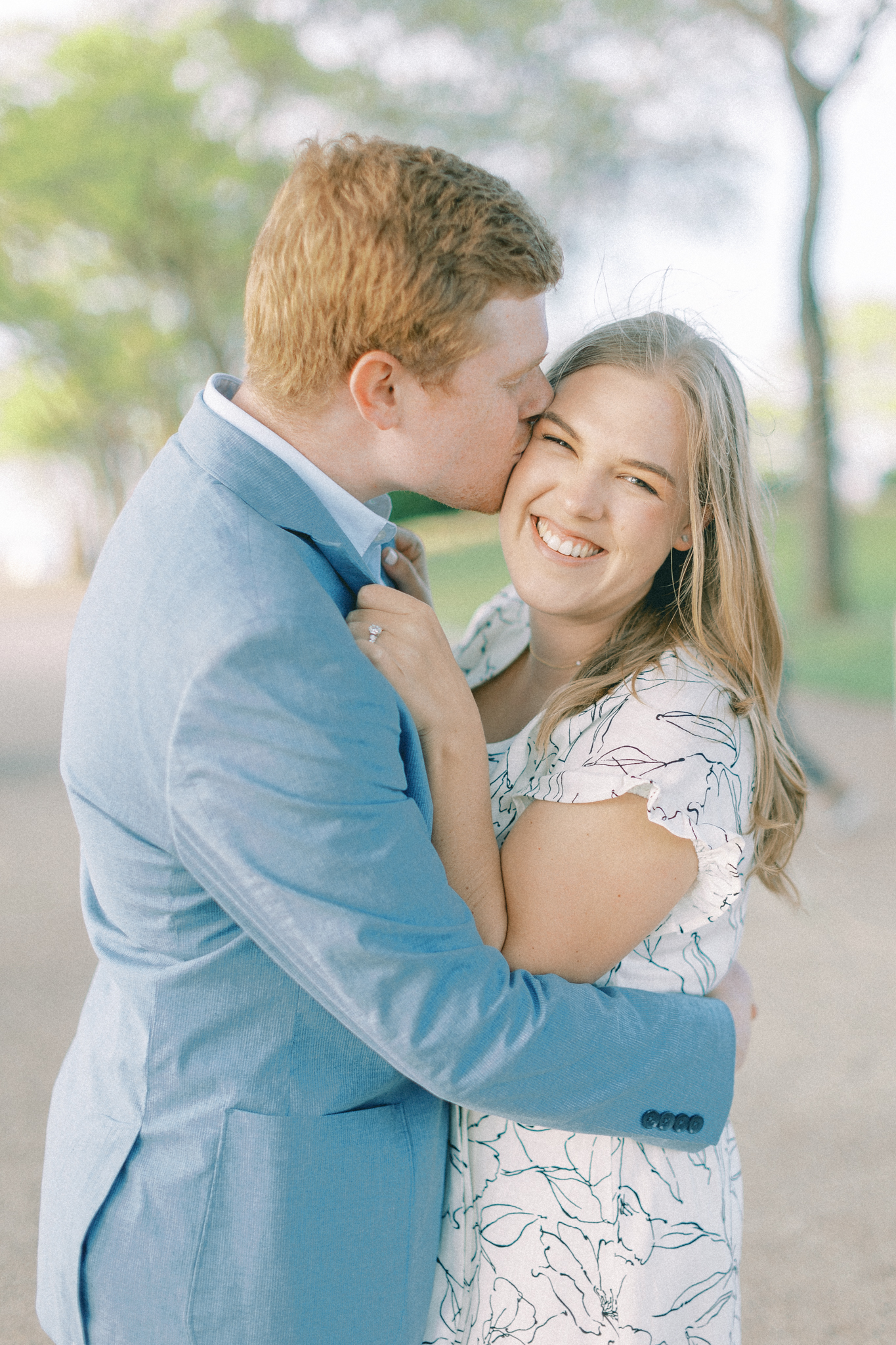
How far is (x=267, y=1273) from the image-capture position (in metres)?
1.43

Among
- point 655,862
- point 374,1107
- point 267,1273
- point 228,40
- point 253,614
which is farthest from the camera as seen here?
point 228,40

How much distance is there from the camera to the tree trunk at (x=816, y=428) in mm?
11000

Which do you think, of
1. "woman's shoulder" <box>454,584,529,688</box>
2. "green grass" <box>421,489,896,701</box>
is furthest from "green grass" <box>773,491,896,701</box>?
"woman's shoulder" <box>454,584,529,688</box>

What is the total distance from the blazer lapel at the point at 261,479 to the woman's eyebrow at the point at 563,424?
57cm

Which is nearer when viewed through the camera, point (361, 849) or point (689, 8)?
point (361, 849)

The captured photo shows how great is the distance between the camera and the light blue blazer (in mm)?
1284

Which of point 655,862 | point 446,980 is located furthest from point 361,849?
point 655,862

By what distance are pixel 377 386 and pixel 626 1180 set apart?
1.21 m

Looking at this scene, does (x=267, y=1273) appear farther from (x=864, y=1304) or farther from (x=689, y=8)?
(x=689, y=8)

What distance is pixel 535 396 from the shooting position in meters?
1.82

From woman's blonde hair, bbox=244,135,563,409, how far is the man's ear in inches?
0.6

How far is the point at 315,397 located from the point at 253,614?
1.33 ft

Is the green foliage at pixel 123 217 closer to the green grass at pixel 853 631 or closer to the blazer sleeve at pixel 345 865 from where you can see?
the green grass at pixel 853 631

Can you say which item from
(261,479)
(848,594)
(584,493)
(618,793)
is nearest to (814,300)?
(848,594)
